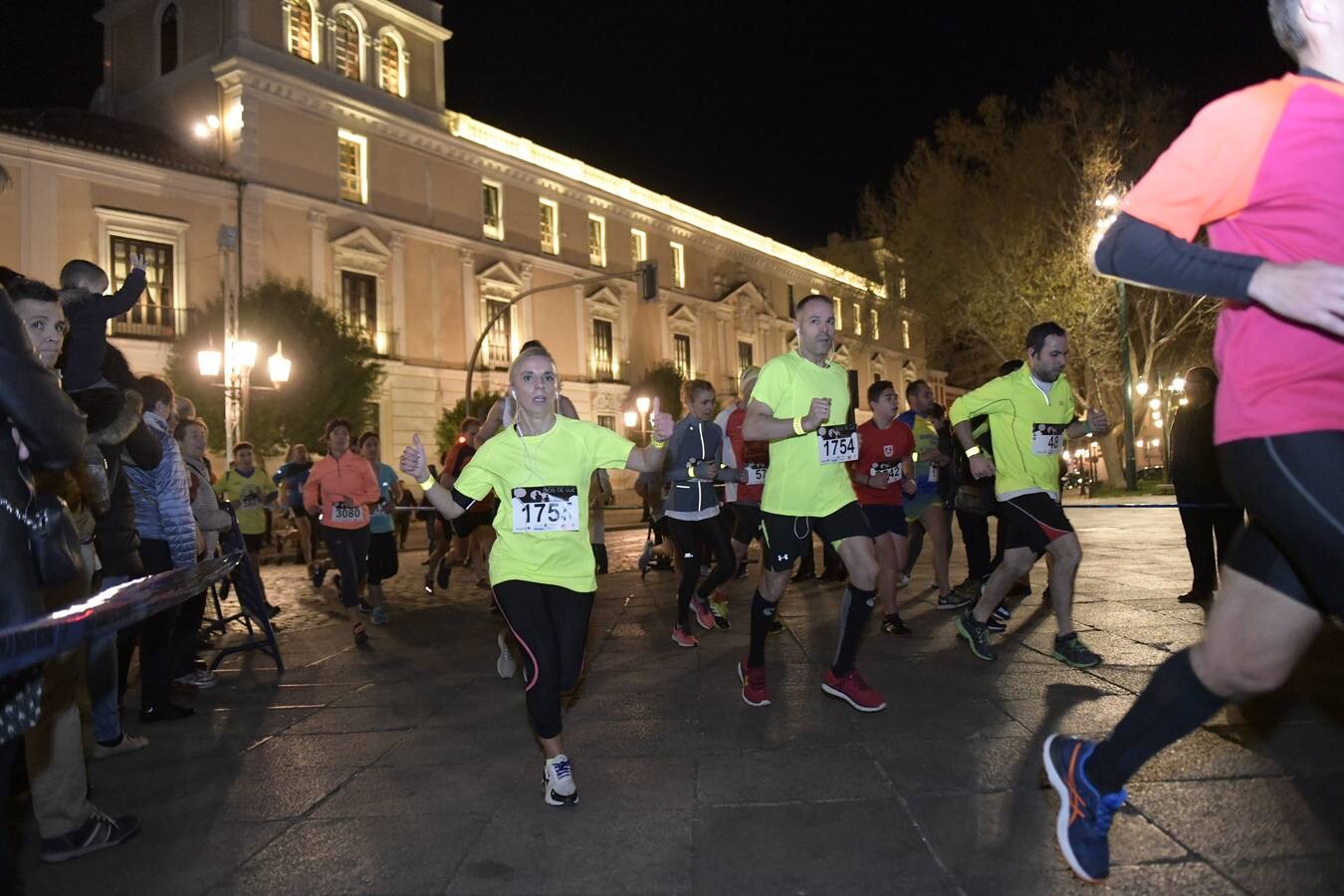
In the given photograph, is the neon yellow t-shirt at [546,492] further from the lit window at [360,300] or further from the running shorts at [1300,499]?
the lit window at [360,300]

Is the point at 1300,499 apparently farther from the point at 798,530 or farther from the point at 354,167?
the point at 354,167

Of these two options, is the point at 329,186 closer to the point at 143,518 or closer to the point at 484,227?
the point at 484,227

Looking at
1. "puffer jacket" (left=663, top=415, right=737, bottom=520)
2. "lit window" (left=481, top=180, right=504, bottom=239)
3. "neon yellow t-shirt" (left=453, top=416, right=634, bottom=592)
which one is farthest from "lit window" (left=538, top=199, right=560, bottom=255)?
"neon yellow t-shirt" (left=453, top=416, right=634, bottom=592)

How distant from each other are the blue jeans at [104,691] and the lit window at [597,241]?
131ft

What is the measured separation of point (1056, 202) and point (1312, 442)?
27668 millimetres

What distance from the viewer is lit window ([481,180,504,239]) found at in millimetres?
38250

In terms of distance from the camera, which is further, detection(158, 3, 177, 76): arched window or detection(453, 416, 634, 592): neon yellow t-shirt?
detection(158, 3, 177, 76): arched window

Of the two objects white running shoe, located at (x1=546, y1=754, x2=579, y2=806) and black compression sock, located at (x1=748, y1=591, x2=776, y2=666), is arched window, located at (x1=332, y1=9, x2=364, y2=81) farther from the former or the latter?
white running shoe, located at (x1=546, y1=754, x2=579, y2=806)

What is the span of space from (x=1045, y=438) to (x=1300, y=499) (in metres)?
3.93

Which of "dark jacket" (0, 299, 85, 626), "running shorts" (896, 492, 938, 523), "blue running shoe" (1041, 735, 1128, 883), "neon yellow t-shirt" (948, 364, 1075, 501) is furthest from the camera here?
"running shorts" (896, 492, 938, 523)

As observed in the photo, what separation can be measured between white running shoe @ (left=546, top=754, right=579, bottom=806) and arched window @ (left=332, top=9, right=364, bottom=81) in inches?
1315

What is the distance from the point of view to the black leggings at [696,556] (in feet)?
23.5

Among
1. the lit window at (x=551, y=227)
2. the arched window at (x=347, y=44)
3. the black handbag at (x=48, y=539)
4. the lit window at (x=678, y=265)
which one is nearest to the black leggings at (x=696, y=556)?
the black handbag at (x=48, y=539)

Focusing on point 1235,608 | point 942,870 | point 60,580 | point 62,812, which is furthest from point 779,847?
point 62,812
